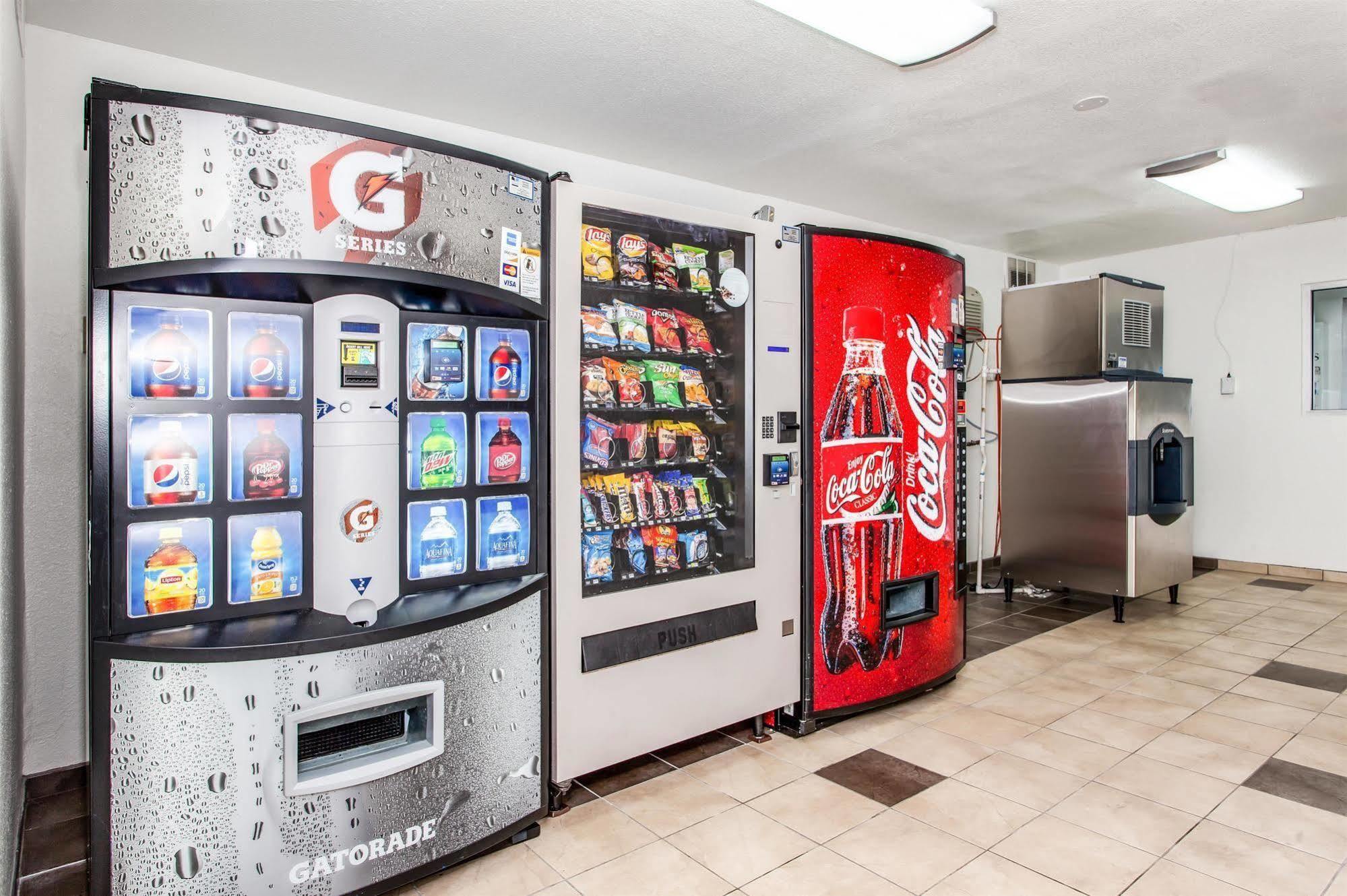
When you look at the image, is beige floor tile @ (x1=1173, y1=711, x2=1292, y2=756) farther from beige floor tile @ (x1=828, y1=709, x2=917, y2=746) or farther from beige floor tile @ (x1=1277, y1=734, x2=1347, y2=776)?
beige floor tile @ (x1=828, y1=709, x2=917, y2=746)

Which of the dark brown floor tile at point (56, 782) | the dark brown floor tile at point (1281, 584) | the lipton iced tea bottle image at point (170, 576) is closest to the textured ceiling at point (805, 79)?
the lipton iced tea bottle image at point (170, 576)

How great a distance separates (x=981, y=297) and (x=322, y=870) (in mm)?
5710

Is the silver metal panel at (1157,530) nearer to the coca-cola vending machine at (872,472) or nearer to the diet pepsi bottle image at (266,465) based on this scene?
the coca-cola vending machine at (872,472)

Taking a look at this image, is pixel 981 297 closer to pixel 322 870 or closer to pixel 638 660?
pixel 638 660

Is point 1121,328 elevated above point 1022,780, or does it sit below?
above

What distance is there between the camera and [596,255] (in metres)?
2.51

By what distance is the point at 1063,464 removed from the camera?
481cm

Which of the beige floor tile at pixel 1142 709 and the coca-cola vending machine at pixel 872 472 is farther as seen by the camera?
the beige floor tile at pixel 1142 709

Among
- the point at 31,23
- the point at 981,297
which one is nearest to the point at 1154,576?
the point at 981,297

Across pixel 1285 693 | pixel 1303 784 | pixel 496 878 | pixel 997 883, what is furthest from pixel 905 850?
pixel 1285 693

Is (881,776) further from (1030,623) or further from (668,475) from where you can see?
(1030,623)

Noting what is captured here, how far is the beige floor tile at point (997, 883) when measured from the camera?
1.94m

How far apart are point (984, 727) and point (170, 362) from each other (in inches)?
121

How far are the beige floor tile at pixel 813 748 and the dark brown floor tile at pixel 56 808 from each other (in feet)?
7.50
